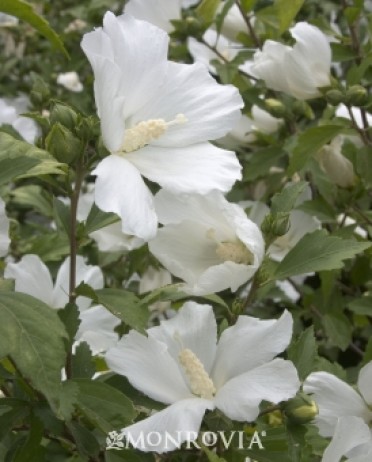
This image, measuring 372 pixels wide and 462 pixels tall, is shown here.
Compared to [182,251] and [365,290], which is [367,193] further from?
[182,251]

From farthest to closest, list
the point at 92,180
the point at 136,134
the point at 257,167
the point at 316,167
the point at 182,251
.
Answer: the point at 92,180 < the point at 257,167 < the point at 316,167 < the point at 182,251 < the point at 136,134

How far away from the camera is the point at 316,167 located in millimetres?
1426

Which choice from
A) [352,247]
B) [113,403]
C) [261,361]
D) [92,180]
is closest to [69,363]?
[113,403]

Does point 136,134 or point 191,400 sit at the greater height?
point 136,134

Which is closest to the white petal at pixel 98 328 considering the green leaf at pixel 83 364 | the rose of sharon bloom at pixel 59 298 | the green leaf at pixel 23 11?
the rose of sharon bloom at pixel 59 298

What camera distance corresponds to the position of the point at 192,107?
87 centimetres

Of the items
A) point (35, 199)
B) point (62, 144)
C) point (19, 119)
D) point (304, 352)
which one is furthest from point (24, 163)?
point (19, 119)

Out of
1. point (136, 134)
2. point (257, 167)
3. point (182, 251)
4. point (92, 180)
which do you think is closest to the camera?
point (136, 134)

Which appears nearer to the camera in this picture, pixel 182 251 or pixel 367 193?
pixel 182 251

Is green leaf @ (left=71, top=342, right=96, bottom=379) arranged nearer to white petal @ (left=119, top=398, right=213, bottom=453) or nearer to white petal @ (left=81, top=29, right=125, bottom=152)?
white petal @ (left=119, top=398, right=213, bottom=453)

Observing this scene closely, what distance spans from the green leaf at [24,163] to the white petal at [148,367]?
0.64ft

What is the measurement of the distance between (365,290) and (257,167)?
11.3 inches

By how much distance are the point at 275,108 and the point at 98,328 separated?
559 mm

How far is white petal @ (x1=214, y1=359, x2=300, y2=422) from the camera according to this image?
2.62ft
